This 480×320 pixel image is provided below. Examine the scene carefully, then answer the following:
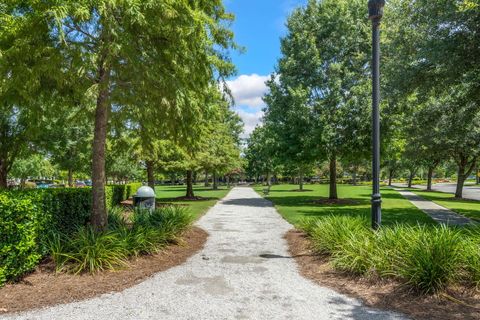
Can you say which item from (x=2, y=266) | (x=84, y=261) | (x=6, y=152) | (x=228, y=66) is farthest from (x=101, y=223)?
(x=6, y=152)

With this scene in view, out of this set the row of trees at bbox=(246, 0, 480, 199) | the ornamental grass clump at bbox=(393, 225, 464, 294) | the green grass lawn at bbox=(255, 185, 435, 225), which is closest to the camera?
the ornamental grass clump at bbox=(393, 225, 464, 294)

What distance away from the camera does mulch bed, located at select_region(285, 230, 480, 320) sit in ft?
14.8

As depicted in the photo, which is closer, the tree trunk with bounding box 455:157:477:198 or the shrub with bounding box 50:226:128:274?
the shrub with bounding box 50:226:128:274

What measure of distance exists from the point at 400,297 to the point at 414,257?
0.69 metres

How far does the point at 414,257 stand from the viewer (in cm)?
543

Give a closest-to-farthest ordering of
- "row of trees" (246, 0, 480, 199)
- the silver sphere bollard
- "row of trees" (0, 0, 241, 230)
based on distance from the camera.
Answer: "row of trees" (0, 0, 241, 230)
the silver sphere bollard
"row of trees" (246, 0, 480, 199)

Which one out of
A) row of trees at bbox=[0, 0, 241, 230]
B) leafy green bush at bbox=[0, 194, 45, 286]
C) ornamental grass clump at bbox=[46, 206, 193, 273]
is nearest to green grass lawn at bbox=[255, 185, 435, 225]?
ornamental grass clump at bbox=[46, 206, 193, 273]

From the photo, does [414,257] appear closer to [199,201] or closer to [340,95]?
[340,95]

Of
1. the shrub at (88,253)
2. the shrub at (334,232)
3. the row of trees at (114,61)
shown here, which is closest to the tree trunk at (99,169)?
the row of trees at (114,61)

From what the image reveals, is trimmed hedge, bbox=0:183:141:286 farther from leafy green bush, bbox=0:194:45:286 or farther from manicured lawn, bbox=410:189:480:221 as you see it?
manicured lawn, bbox=410:189:480:221

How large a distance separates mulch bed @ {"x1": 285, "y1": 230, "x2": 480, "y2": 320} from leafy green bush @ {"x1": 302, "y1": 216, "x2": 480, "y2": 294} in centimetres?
15

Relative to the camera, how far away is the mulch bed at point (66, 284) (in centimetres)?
488

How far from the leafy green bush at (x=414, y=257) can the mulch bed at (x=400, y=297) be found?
0.51 feet

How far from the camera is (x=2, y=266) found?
5184 millimetres
